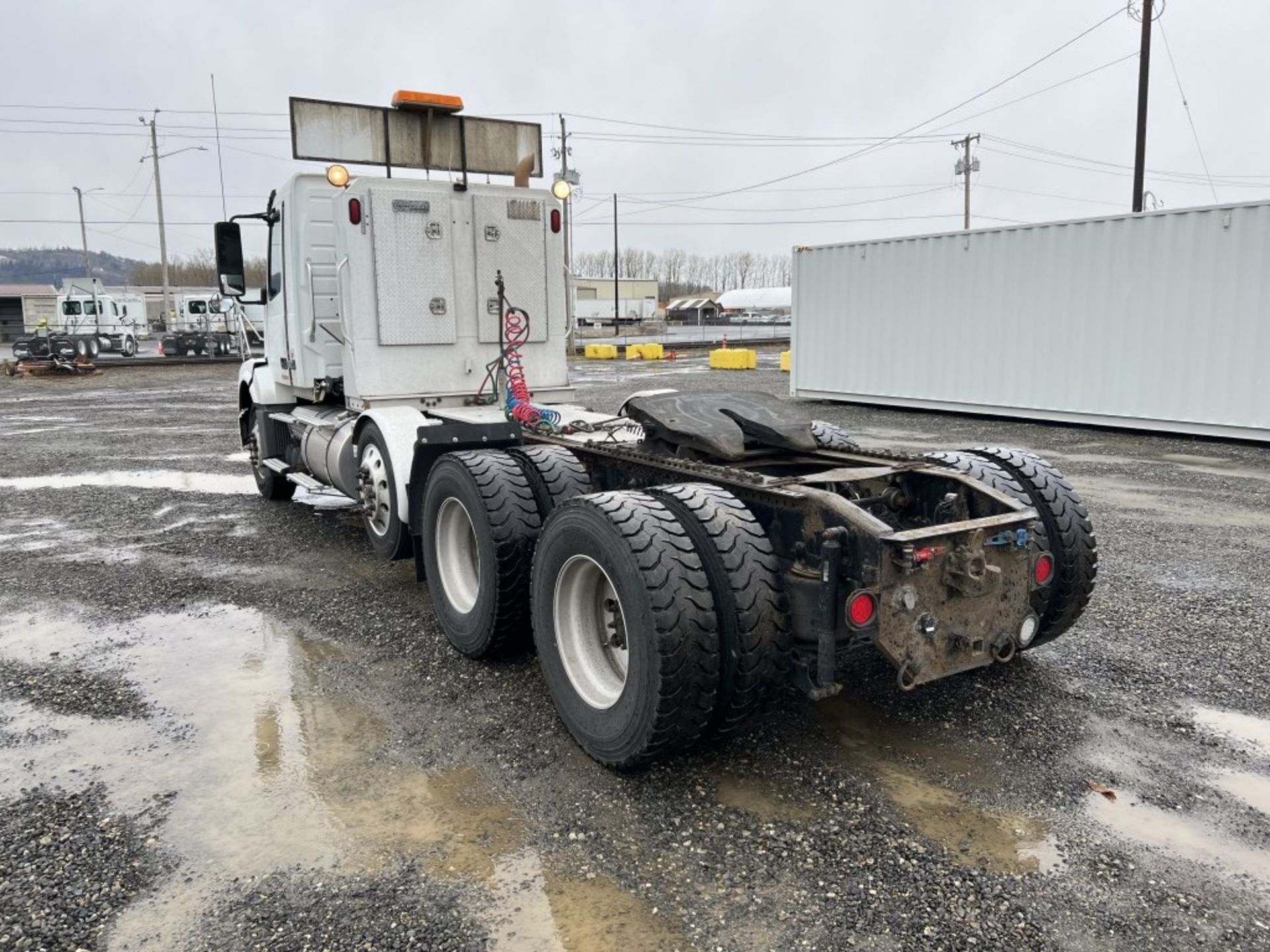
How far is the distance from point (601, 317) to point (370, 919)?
265 ft

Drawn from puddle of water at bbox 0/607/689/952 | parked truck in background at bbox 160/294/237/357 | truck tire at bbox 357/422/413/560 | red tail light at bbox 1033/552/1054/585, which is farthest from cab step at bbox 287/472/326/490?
parked truck in background at bbox 160/294/237/357

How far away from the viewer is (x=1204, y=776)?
3.67 meters

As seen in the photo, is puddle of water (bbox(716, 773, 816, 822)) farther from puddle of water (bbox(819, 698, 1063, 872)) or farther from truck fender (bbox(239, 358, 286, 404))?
truck fender (bbox(239, 358, 286, 404))

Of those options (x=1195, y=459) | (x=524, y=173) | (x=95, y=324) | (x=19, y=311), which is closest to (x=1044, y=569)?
(x=524, y=173)

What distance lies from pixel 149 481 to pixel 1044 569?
1002cm

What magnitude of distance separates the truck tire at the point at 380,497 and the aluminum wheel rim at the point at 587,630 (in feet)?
6.94

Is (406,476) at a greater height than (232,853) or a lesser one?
greater

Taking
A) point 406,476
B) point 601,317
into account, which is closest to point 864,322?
point 406,476

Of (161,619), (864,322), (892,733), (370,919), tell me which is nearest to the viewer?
(370,919)

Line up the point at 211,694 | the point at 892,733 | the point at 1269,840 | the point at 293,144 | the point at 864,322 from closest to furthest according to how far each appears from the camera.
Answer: the point at 1269,840 → the point at 892,733 → the point at 211,694 → the point at 293,144 → the point at 864,322

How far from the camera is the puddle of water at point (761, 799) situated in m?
3.41

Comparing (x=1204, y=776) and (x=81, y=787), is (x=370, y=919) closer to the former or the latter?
(x=81, y=787)

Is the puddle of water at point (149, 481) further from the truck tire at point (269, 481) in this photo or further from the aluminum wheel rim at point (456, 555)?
the aluminum wheel rim at point (456, 555)

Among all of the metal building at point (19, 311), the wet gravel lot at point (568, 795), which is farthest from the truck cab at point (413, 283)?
the metal building at point (19, 311)
